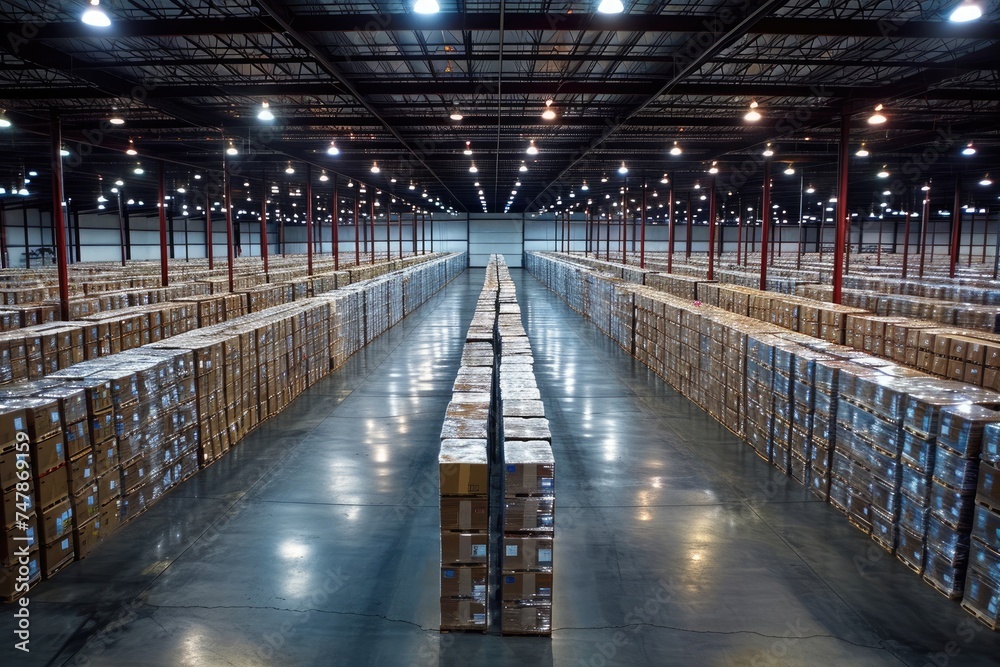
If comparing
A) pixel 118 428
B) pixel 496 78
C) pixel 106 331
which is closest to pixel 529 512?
pixel 118 428

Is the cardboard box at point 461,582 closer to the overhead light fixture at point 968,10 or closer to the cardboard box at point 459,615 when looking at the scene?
the cardboard box at point 459,615

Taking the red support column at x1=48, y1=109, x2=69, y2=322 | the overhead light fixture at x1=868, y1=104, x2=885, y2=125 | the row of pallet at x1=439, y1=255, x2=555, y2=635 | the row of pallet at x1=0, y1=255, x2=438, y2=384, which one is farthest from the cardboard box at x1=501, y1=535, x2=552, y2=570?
the overhead light fixture at x1=868, y1=104, x2=885, y2=125

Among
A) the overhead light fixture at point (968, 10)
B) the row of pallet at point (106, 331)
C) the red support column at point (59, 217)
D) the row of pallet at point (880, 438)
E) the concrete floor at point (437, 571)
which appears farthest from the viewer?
the red support column at point (59, 217)

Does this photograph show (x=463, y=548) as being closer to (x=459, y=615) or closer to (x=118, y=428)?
(x=459, y=615)

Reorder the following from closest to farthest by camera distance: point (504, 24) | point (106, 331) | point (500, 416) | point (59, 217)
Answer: point (500, 416), point (504, 24), point (106, 331), point (59, 217)

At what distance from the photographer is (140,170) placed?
2850cm

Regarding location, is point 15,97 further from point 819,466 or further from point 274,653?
point 819,466

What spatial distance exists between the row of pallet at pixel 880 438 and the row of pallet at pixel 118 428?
818 centimetres

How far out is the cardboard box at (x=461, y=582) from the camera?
550cm

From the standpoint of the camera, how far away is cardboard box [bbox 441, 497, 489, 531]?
217 inches

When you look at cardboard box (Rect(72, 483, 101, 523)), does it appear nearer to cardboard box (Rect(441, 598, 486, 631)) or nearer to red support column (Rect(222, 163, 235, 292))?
cardboard box (Rect(441, 598, 486, 631))

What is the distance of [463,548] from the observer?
5527 mm

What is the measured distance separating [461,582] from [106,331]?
10458mm

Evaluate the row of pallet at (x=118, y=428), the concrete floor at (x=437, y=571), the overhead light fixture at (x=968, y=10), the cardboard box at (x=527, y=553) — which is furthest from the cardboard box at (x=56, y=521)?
the overhead light fixture at (x=968, y=10)
